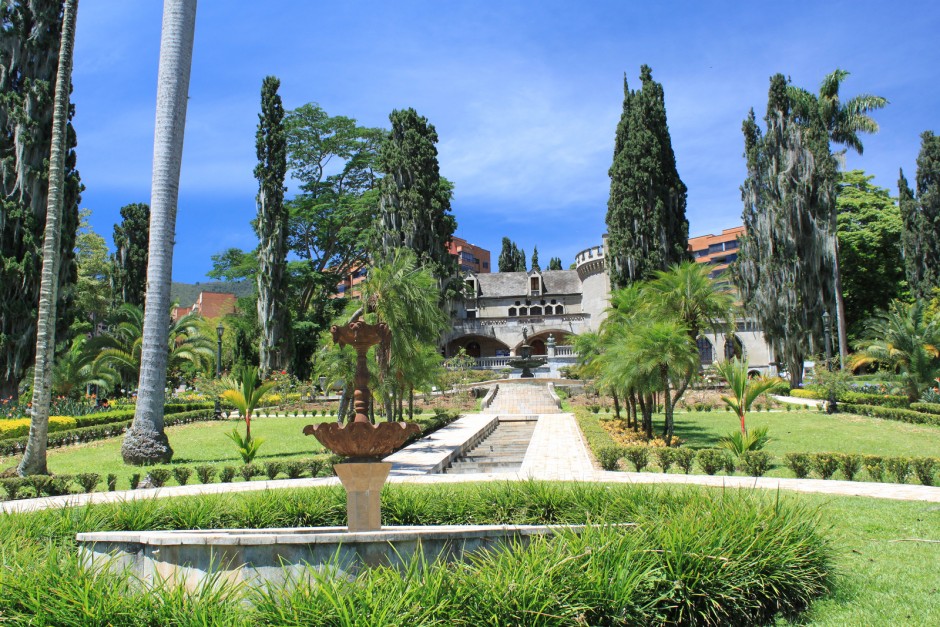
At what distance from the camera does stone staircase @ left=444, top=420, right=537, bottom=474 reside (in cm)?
1530

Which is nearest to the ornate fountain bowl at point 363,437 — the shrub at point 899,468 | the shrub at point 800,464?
the shrub at point 800,464

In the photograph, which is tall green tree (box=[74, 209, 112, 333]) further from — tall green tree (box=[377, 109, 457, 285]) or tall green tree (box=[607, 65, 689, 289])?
tall green tree (box=[607, 65, 689, 289])

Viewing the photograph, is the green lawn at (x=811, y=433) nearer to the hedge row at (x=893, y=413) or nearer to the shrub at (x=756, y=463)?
the hedge row at (x=893, y=413)

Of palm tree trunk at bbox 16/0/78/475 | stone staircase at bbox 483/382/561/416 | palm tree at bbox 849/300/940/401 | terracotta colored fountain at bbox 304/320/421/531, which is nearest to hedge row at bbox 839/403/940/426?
palm tree at bbox 849/300/940/401

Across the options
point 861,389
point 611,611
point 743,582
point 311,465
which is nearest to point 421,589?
point 611,611

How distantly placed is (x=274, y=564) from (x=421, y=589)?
1.55 m

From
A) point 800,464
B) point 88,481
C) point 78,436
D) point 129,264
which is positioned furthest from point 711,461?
point 129,264

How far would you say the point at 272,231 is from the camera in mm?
40219

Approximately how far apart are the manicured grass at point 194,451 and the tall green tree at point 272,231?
A: 15.0 m

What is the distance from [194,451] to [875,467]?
53.1ft

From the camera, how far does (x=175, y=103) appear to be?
15.9 m

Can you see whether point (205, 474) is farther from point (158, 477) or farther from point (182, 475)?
point (158, 477)

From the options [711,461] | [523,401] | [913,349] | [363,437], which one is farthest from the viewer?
[523,401]

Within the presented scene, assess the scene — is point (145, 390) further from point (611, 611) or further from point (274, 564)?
point (611, 611)
